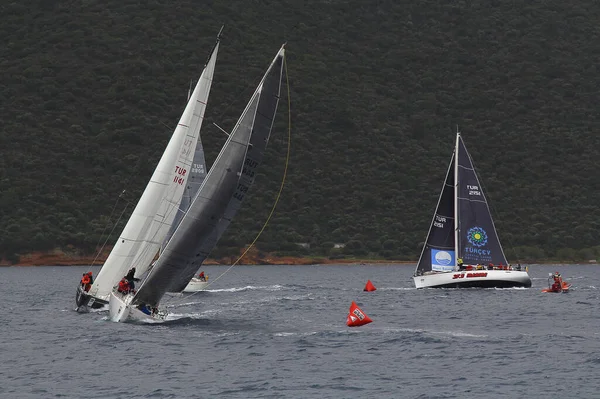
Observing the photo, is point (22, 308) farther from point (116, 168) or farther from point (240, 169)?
point (116, 168)

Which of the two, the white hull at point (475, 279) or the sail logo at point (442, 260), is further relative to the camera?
the sail logo at point (442, 260)

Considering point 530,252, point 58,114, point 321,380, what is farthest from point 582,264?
point 321,380

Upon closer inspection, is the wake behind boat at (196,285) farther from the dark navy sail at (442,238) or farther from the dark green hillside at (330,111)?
the dark green hillside at (330,111)

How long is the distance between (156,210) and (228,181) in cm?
753

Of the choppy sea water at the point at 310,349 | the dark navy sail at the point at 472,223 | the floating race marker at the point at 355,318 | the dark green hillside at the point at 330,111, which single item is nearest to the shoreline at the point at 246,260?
the dark green hillside at the point at 330,111

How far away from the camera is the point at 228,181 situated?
39.4 meters

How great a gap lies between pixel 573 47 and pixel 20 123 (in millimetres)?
76646

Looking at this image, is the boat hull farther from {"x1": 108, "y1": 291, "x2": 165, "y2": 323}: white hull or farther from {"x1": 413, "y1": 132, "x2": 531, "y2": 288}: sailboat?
{"x1": 413, "y1": 132, "x2": 531, "y2": 288}: sailboat

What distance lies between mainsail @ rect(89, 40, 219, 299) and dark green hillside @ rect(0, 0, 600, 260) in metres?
58.1

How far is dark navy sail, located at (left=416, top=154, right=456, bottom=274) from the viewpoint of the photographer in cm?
6347

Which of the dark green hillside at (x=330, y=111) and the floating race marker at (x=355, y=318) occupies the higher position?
the dark green hillside at (x=330, y=111)

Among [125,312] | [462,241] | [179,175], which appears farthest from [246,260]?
[125,312]

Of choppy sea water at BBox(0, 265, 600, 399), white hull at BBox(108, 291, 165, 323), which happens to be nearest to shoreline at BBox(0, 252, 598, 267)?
choppy sea water at BBox(0, 265, 600, 399)

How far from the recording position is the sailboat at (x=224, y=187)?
38906 millimetres
